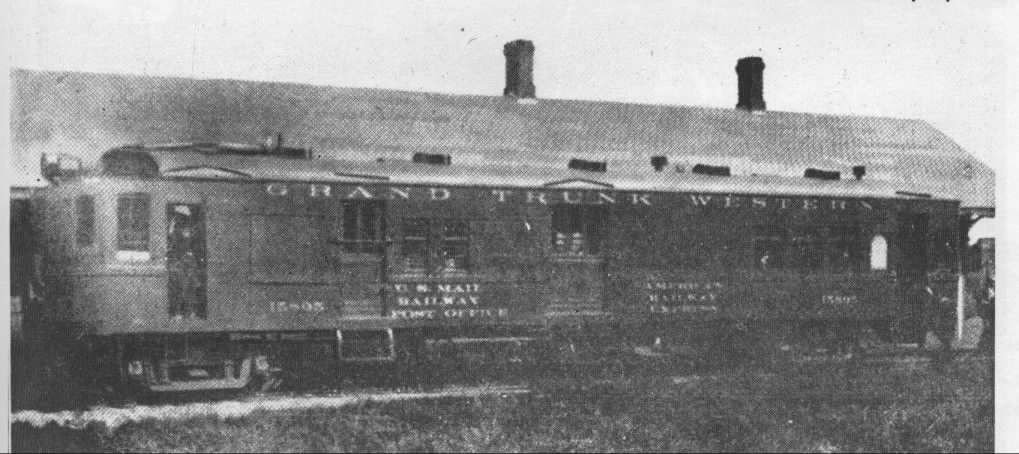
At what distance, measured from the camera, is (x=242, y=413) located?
39.4 feet

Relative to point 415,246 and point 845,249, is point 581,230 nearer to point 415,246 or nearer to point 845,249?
point 415,246

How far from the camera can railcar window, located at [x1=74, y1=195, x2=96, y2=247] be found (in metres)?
12.8

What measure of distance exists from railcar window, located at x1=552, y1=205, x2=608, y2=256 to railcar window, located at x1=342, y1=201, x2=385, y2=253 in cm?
Answer: 253

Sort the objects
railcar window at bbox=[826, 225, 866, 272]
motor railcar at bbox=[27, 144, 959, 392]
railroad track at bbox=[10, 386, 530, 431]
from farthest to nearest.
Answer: railcar window at bbox=[826, 225, 866, 272]
motor railcar at bbox=[27, 144, 959, 392]
railroad track at bbox=[10, 386, 530, 431]

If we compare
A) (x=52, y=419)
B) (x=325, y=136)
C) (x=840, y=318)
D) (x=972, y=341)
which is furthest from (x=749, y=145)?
(x=52, y=419)

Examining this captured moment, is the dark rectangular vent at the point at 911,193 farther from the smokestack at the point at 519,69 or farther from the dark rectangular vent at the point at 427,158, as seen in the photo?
the dark rectangular vent at the point at 427,158

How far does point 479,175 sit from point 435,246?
1219 mm

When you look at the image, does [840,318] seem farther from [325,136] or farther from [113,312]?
[113,312]

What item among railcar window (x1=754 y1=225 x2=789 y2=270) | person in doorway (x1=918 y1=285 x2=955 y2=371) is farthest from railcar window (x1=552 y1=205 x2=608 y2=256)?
person in doorway (x1=918 y1=285 x2=955 y2=371)

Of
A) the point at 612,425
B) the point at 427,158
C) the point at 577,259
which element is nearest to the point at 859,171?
the point at 577,259

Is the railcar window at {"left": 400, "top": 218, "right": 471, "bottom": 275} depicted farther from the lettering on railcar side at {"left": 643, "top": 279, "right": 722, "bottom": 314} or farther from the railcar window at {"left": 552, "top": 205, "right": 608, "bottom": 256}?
the lettering on railcar side at {"left": 643, "top": 279, "right": 722, "bottom": 314}

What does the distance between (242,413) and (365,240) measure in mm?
2854

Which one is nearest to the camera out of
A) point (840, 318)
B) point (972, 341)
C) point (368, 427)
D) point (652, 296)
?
point (368, 427)

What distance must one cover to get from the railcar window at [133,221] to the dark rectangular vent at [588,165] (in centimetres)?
595
